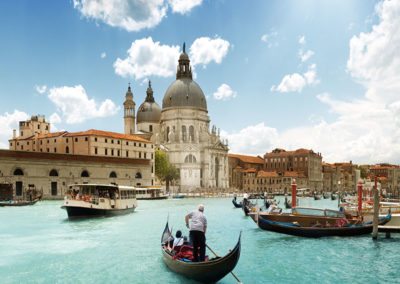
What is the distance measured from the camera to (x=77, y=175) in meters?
52.5

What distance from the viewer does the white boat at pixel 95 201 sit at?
90.8 feet

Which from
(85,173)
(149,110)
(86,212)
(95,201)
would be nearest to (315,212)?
(95,201)

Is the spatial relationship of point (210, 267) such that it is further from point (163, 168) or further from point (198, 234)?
point (163, 168)

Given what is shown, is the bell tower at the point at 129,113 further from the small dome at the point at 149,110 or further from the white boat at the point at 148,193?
the white boat at the point at 148,193

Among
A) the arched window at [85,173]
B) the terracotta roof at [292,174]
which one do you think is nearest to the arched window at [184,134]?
the terracotta roof at [292,174]

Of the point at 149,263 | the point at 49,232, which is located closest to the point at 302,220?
the point at 149,263

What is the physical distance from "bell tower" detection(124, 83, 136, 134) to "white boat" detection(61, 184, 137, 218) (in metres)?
60.9

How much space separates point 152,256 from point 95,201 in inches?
524

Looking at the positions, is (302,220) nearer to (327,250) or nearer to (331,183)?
(327,250)

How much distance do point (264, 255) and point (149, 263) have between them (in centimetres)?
419

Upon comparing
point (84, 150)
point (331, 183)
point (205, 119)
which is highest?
point (205, 119)

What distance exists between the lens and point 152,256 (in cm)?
1603

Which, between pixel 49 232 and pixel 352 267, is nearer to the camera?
pixel 352 267

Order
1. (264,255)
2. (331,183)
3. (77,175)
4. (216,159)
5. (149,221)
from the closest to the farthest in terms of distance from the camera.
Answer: (264,255) → (149,221) → (77,175) → (216,159) → (331,183)
